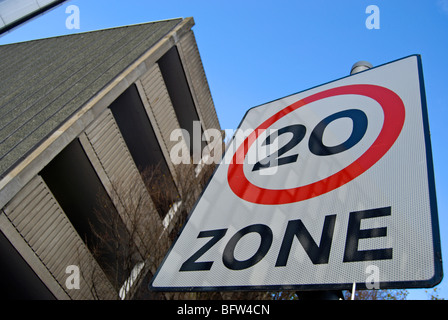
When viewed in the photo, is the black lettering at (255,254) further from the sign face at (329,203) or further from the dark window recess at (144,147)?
the dark window recess at (144,147)

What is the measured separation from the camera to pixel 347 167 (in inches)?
72.3

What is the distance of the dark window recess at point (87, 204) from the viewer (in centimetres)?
1033

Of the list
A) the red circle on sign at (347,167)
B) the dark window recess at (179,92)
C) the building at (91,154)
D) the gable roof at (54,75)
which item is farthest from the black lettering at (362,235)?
the dark window recess at (179,92)

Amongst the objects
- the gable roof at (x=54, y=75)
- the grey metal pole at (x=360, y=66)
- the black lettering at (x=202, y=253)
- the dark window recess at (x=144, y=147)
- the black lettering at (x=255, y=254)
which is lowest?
the dark window recess at (x=144, y=147)

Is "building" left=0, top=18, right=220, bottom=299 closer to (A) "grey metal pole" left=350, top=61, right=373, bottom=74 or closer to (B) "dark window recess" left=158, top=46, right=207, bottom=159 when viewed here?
(B) "dark window recess" left=158, top=46, right=207, bottom=159

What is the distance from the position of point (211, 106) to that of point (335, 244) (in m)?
16.5

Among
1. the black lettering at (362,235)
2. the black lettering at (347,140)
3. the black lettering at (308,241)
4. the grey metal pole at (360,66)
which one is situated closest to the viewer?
the black lettering at (362,235)

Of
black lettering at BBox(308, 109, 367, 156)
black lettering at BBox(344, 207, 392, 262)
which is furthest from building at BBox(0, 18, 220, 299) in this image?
black lettering at BBox(344, 207, 392, 262)

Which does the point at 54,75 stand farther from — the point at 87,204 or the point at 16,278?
the point at 16,278

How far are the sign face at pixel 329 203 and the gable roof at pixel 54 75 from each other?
778 cm

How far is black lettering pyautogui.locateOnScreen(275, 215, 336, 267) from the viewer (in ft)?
4.92

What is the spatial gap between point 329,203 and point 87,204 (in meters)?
10.9
